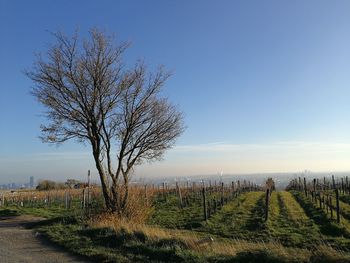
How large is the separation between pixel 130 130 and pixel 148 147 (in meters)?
1.39

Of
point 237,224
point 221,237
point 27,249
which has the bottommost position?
point 221,237

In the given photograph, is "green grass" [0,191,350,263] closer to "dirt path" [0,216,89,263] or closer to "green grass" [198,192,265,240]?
"green grass" [198,192,265,240]

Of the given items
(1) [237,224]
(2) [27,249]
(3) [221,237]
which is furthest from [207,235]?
(2) [27,249]

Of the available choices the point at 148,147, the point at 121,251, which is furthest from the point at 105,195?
the point at 121,251

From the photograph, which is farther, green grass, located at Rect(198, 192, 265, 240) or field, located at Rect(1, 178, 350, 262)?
green grass, located at Rect(198, 192, 265, 240)

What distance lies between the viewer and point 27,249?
12352 mm

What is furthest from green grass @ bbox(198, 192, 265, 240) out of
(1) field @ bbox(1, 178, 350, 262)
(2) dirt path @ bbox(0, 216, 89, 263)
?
(2) dirt path @ bbox(0, 216, 89, 263)

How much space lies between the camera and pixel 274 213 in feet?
95.2

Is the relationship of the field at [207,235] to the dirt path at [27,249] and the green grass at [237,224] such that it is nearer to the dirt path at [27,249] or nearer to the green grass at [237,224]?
the green grass at [237,224]

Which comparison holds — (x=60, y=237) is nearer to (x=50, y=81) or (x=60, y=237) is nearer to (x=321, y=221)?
(x=50, y=81)

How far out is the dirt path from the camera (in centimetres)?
1063

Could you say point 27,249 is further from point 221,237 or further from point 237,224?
point 237,224

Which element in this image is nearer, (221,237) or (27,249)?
(27,249)

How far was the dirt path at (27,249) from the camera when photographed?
1063 cm
